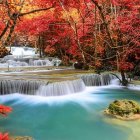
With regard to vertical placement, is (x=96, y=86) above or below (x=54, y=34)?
below

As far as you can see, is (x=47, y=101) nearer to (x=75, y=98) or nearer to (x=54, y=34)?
(x=75, y=98)

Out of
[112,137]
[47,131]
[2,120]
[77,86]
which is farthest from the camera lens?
[77,86]

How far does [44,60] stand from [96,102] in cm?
1109

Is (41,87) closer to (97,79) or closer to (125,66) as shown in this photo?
(97,79)

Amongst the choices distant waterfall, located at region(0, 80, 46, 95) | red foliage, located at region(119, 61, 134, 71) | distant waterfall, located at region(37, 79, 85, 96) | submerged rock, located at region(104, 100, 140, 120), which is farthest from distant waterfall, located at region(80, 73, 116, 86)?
submerged rock, located at region(104, 100, 140, 120)

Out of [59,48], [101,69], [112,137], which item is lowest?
[112,137]

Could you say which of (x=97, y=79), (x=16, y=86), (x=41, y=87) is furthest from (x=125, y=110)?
(x=97, y=79)

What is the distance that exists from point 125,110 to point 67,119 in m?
2.07

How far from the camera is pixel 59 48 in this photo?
21953 mm

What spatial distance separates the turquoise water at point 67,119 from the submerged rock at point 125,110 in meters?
0.34

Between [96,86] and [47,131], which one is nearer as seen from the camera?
[47,131]

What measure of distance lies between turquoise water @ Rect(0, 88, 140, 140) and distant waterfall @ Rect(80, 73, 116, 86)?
1.90m

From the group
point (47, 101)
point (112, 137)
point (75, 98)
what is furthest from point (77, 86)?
point (112, 137)

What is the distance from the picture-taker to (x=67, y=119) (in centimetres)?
1088
